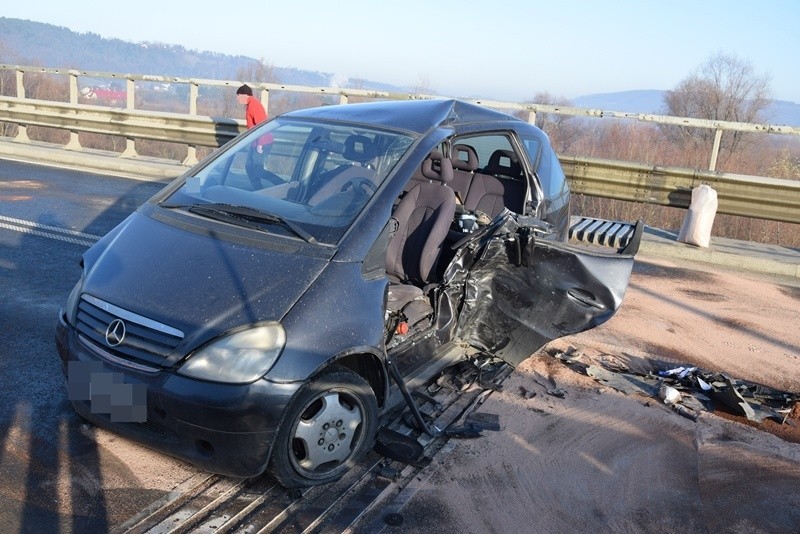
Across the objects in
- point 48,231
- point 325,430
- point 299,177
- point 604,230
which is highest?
point 299,177

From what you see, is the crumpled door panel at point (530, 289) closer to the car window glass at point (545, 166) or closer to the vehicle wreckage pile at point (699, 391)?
the vehicle wreckage pile at point (699, 391)

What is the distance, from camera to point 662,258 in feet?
31.6

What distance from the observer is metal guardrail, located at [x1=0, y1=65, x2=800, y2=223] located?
9.48 meters

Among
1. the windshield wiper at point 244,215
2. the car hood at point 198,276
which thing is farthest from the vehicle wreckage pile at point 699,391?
the car hood at point 198,276

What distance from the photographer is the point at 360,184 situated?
4.31 metres

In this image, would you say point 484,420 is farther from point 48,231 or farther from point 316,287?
point 48,231

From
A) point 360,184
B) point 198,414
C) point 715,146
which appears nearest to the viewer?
point 198,414

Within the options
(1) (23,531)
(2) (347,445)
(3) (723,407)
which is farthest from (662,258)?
(1) (23,531)

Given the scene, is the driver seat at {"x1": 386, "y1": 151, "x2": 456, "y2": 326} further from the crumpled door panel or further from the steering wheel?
the steering wheel

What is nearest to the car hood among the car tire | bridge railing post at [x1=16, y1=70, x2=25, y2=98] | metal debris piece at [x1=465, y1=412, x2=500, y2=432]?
the car tire

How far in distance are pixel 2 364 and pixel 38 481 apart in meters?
1.46

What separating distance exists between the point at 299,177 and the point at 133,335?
1603mm

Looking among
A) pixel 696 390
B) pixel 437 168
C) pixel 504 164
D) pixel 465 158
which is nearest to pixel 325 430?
pixel 437 168

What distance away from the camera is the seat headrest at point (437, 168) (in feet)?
15.7
